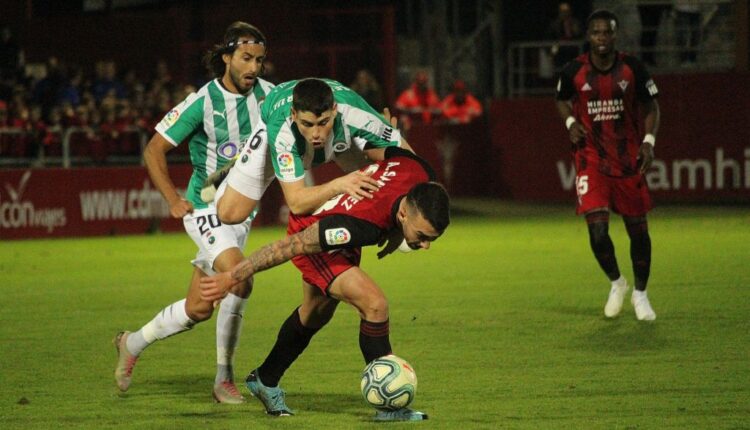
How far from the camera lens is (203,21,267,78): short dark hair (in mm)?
7578

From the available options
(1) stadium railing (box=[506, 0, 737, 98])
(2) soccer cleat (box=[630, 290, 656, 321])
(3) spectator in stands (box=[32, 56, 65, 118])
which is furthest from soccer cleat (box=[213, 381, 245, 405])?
(1) stadium railing (box=[506, 0, 737, 98])

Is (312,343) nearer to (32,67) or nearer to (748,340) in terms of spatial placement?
(748,340)

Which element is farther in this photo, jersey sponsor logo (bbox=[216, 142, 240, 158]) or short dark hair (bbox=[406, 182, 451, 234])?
jersey sponsor logo (bbox=[216, 142, 240, 158])

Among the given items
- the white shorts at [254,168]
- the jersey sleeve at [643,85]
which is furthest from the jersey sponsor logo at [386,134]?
the jersey sleeve at [643,85]

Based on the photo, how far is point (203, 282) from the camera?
6461 mm

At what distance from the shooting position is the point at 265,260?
6.48 metres

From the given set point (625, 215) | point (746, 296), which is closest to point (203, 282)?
point (625, 215)

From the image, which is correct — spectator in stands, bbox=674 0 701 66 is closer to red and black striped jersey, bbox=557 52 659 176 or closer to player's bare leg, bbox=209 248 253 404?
red and black striped jersey, bbox=557 52 659 176

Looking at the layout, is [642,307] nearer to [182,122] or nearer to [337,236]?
[182,122]

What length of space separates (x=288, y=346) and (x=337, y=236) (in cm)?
95

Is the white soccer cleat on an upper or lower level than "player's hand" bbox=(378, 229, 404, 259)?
lower

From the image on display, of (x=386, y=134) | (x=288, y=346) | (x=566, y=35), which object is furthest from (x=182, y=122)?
(x=566, y=35)

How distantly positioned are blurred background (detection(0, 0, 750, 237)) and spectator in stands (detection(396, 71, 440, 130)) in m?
0.03

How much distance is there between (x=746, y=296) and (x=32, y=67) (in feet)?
48.4
